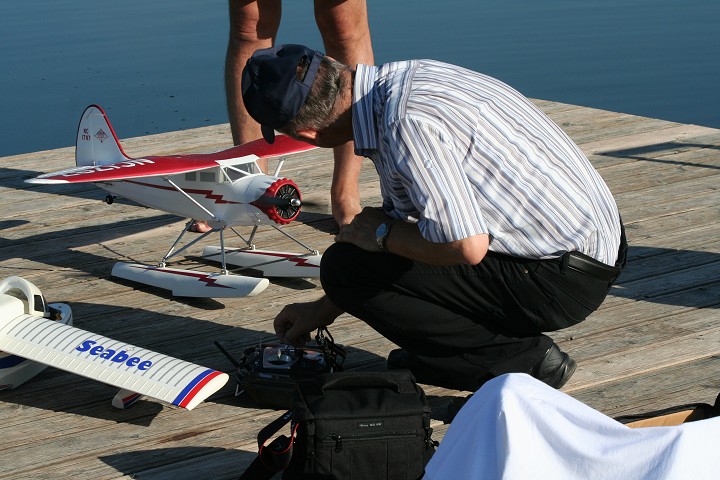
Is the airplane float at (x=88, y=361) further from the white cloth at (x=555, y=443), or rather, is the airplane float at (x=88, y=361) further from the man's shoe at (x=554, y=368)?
the white cloth at (x=555, y=443)

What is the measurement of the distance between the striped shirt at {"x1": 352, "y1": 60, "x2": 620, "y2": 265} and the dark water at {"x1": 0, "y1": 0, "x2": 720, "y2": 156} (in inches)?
302

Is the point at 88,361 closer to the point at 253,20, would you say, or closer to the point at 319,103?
the point at 319,103

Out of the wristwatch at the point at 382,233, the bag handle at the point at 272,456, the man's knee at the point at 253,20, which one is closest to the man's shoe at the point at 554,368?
the wristwatch at the point at 382,233

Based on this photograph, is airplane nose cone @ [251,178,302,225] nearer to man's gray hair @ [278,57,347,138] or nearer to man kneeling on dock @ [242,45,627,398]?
man kneeling on dock @ [242,45,627,398]

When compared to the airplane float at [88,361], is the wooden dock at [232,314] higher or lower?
lower

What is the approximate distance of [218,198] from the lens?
13.3 feet

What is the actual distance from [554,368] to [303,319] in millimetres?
708

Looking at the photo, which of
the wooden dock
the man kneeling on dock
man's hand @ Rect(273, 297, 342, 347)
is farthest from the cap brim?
the wooden dock

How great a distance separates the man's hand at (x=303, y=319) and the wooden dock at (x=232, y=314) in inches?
8.4

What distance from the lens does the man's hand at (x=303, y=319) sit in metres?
3.14

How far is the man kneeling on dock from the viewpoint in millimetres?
2586

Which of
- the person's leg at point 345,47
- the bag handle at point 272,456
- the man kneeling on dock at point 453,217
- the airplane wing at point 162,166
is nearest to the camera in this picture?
the bag handle at point 272,456

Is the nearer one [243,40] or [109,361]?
[109,361]

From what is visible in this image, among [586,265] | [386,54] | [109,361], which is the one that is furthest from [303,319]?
[386,54]
